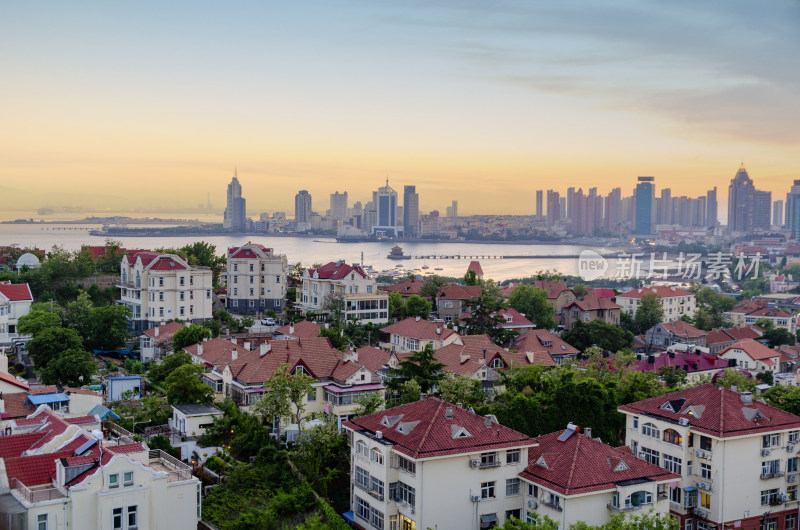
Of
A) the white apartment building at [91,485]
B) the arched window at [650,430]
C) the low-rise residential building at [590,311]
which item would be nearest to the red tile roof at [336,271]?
the low-rise residential building at [590,311]

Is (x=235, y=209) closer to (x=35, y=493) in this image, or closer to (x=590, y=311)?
(x=590, y=311)

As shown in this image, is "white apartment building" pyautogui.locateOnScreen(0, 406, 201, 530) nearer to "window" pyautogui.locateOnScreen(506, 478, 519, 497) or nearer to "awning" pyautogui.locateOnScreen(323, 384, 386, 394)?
"window" pyautogui.locateOnScreen(506, 478, 519, 497)

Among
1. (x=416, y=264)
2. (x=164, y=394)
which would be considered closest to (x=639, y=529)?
(x=164, y=394)

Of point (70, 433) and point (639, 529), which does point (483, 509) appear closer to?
point (639, 529)

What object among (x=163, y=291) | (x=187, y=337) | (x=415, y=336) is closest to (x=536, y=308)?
(x=415, y=336)

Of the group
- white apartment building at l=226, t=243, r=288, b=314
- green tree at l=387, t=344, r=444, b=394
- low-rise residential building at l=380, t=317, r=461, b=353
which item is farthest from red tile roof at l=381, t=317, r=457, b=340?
green tree at l=387, t=344, r=444, b=394
